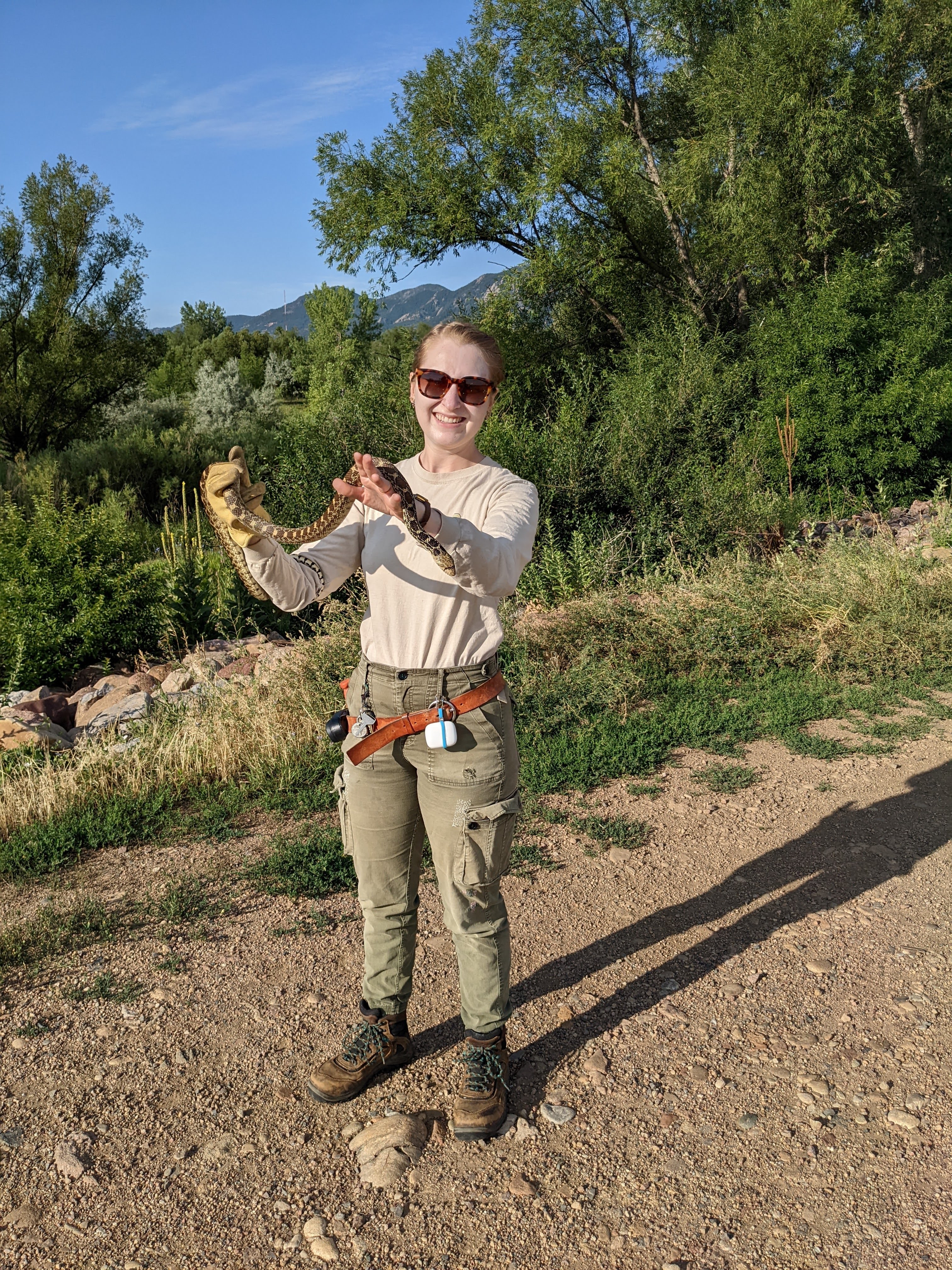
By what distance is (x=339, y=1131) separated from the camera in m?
2.67

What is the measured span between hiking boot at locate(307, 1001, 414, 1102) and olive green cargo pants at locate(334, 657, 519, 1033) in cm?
6

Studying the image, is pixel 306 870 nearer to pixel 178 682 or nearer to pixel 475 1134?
pixel 475 1134

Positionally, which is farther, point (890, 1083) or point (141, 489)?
point (141, 489)

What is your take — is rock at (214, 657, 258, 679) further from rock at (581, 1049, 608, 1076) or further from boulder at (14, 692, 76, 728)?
rock at (581, 1049, 608, 1076)

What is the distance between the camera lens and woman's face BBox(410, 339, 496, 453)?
243 centimetres

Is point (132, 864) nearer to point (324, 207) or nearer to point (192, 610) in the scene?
point (192, 610)

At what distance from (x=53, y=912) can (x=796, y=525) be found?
8.05 m

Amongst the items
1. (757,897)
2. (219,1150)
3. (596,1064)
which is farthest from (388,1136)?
(757,897)

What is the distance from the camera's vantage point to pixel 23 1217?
237 cm

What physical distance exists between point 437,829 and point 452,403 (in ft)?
3.83

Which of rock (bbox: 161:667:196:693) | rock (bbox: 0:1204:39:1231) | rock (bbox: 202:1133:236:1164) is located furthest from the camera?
rock (bbox: 161:667:196:693)

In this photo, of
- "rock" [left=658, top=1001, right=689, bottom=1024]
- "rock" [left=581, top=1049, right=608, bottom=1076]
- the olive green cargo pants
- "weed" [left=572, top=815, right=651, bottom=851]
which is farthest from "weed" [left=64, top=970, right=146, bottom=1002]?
"weed" [left=572, top=815, right=651, bottom=851]

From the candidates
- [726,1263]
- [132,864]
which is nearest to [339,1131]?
[726,1263]

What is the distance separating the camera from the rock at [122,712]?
19.2 feet
